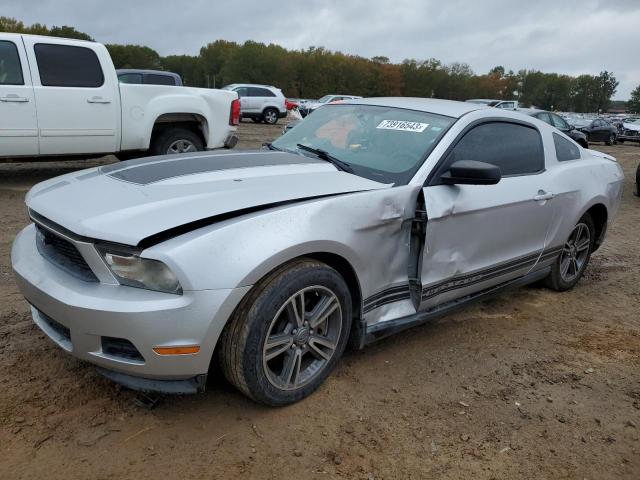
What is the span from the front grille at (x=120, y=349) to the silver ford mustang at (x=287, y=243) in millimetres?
10

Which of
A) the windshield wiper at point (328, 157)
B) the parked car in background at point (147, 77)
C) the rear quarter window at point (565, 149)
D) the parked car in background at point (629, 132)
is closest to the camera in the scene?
the windshield wiper at point (328, 157)

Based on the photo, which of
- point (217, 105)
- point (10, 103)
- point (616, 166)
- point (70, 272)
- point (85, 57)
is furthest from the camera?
point (217, 105)

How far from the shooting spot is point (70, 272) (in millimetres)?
2527

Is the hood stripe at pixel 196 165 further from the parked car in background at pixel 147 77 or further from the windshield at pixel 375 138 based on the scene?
the parked car in background at pixel 147 77

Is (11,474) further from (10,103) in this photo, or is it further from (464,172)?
(10,103)

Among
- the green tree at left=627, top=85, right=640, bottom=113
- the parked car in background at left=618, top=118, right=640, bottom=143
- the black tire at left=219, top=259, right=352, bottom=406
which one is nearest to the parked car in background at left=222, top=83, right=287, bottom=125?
the parked car in background at left=618, top=118, right=640, bottom=143

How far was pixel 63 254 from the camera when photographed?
104 inches

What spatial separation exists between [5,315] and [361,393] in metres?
2.40

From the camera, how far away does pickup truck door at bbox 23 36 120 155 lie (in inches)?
276

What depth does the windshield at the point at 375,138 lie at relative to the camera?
A: 323cm

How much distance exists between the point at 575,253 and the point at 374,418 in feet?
9.62

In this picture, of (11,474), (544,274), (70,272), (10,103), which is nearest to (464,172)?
(544,274)

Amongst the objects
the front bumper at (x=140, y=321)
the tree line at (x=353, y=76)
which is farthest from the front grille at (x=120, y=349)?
the tree line at (x=353, y=76)

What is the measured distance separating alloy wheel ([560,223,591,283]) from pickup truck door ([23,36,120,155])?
6041 millimetres
